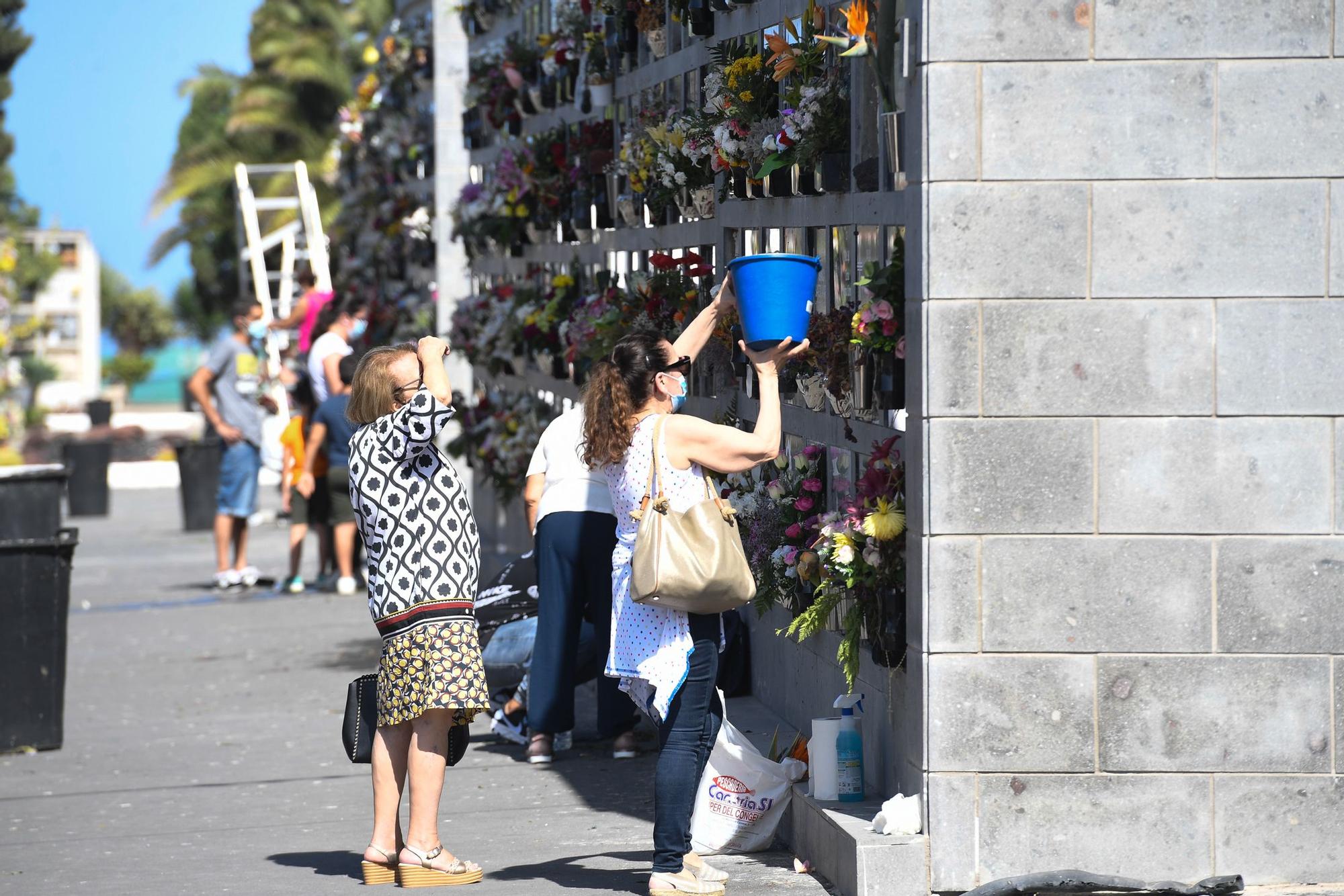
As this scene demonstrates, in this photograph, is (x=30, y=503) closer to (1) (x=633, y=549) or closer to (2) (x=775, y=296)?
(1) (x=633, y=549)

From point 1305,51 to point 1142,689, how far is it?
1.76 meters

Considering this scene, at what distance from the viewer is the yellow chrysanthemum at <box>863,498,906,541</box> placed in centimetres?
550

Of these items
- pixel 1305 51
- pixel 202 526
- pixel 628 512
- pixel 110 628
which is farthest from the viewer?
pixel 202 526

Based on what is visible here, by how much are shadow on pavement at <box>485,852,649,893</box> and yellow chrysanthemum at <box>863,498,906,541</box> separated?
1.26 m

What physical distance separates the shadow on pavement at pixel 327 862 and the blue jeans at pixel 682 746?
119 cm

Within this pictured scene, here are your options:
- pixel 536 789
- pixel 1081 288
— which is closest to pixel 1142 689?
pixel 1081 288

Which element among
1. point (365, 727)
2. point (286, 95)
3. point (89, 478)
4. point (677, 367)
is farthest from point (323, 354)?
point (286, 95)

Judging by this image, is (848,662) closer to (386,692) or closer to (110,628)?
(386,692)

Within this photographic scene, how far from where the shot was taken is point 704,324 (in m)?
5.99

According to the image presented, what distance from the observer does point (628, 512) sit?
218 inches

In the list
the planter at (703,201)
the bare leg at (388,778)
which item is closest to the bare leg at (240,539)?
the planter at (703,201)

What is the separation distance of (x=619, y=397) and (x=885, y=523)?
33.1 inches

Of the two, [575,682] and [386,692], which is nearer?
[386,692]

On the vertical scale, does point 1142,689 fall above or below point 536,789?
above
